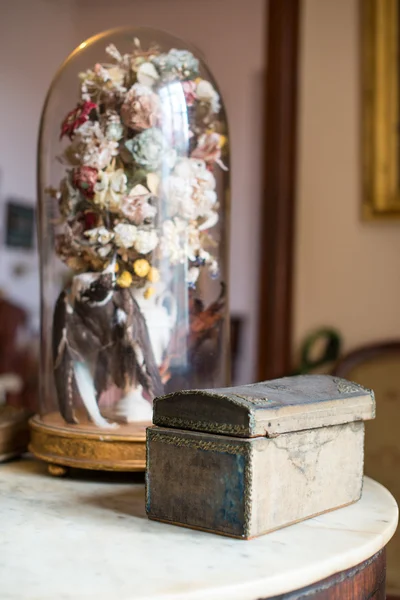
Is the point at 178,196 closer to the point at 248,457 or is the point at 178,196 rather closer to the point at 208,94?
the point at 208,94

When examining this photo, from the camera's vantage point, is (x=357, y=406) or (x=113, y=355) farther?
(x=113, y=355)

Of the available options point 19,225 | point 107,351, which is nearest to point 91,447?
point 107,351

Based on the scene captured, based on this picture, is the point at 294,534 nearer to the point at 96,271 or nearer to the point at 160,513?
the point at 160,513

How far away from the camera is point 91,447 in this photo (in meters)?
1.18

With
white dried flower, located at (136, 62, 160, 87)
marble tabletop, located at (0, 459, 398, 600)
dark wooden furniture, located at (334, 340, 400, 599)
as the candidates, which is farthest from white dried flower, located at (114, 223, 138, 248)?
dark wooden furniture, located at (334, 340, 400, 599)

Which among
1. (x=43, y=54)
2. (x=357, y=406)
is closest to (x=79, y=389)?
(x=357, y=406)

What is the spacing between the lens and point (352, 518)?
993mm

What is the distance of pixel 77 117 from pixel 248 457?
71 centimetres

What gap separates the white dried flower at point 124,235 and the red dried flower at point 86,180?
8cm

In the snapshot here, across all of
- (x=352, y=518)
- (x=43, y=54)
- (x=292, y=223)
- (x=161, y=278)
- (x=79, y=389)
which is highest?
(x=43, y=54)

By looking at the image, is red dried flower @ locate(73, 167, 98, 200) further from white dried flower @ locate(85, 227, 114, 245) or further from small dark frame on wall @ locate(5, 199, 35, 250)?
small dark frame on wall @ locate(5, 199, 35, 250)

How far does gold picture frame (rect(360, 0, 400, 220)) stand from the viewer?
8.78 feet

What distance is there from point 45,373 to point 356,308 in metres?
1.60

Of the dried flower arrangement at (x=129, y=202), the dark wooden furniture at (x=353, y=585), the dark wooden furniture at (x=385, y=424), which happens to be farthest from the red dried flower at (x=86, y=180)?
the dark wooden furniture at (x=385, y=424)
